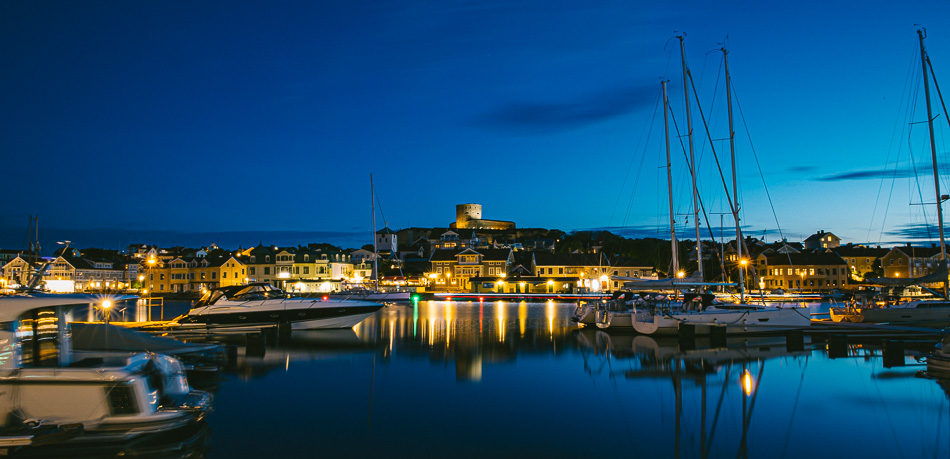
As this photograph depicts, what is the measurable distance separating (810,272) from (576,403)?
307 feet

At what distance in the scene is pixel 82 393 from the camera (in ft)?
36.7

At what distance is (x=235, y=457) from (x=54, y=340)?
186 inches

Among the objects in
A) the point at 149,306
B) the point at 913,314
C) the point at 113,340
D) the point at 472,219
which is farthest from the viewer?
the point at 472,219

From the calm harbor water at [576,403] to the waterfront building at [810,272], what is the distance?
75.7 m

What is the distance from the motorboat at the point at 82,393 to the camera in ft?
36.3

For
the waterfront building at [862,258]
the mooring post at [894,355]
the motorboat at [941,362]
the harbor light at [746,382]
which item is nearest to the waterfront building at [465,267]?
the waterfront building at [862,258]

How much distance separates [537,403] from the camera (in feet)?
54.3

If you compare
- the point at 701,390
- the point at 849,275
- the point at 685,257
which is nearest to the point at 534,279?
the point at 685,257

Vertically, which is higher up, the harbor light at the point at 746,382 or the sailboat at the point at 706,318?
the sailboat at the point at 706,318

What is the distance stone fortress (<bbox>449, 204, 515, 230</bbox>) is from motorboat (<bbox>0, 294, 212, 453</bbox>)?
164 m

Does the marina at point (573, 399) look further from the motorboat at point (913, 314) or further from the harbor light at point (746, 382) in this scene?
the motorboat at point (913, 314)

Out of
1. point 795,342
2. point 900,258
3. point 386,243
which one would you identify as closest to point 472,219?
point 386,243

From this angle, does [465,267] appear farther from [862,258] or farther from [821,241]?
[821,241]

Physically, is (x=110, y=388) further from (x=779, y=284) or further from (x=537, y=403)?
(x=779, y=284)
